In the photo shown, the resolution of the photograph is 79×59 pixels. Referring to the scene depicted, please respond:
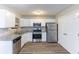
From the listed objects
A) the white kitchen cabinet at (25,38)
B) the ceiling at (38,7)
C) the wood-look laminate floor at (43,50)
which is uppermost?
the ceiling at (38,7)

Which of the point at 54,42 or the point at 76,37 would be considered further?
the point at 54,42

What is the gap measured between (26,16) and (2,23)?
226 inches

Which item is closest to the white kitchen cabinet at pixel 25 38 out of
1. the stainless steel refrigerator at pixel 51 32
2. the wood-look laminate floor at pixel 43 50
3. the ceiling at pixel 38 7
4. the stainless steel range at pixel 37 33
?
the stainless steel range at pixel 37 33

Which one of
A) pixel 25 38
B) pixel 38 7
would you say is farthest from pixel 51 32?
pixel 38 7

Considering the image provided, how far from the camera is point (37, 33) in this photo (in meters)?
10.5

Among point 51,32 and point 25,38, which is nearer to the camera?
point 25,38

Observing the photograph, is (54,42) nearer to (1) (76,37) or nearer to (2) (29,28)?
(2) (29,28)

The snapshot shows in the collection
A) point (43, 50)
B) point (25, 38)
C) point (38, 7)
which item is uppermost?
point (38, 7)

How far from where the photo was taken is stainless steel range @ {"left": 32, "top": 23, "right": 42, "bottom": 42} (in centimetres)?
1040

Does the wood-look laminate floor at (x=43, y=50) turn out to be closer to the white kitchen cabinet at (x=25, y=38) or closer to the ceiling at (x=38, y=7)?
the white kitchen cabinet at (x=25, y=38)

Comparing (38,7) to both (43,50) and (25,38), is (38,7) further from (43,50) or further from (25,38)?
(25,38)

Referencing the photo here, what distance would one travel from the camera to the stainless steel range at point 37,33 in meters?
10.4
